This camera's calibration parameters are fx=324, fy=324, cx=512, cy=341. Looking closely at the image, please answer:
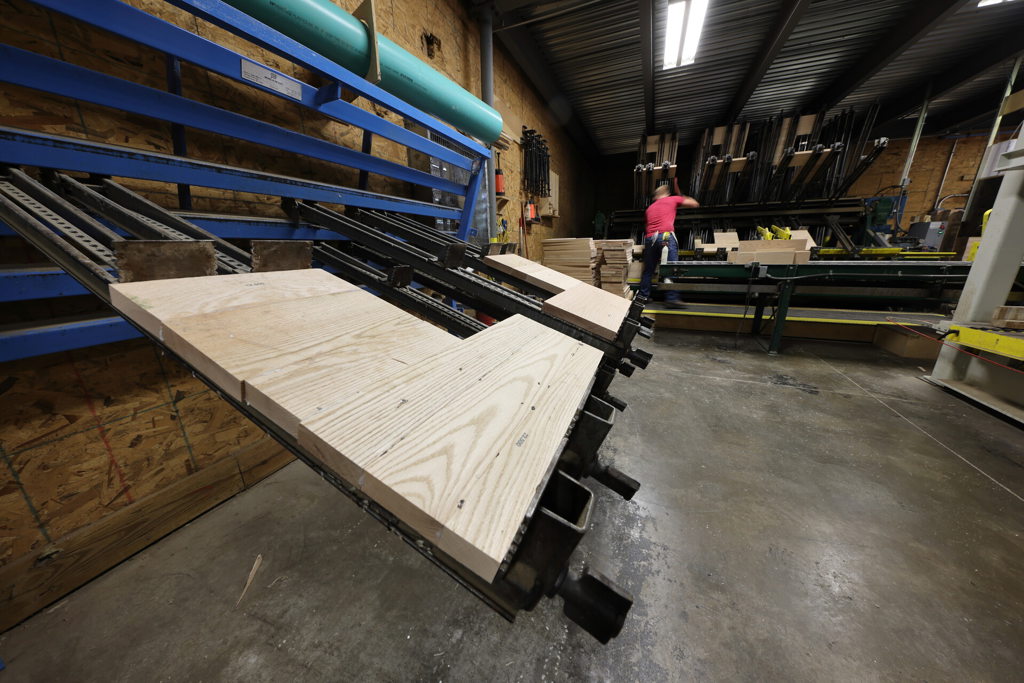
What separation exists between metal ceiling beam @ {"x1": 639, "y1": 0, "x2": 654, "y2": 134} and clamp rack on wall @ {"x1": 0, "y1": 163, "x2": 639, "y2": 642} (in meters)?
4.85

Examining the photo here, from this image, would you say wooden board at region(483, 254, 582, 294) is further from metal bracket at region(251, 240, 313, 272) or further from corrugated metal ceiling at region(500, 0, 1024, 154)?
corrugated metal ceiling at region(500, 0, 1024, 154)

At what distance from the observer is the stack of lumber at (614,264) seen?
4.80 metres

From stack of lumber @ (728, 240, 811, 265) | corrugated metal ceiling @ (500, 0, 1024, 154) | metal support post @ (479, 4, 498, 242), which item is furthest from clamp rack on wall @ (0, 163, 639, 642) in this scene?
corrugated metal ceiling @ (500, 0, 1024, 154)

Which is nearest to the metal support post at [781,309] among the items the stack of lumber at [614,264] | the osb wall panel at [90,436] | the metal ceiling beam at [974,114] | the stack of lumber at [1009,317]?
the stack of lumber at [1009,317]

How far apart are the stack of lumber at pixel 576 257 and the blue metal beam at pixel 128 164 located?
3.75 metres

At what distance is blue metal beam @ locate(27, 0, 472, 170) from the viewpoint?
0.91 metres

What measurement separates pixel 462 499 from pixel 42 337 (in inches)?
60.7

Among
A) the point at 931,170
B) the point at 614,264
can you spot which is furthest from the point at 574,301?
the point at 931,170

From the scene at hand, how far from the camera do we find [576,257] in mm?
4855

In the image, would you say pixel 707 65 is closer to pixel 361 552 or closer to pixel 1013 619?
pixel 1013 619

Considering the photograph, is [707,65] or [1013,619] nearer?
[1013,619]

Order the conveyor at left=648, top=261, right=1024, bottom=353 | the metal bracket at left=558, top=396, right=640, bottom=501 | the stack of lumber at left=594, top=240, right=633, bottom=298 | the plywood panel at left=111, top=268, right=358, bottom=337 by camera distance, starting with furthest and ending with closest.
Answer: the stack of lumber at left=594, top=240, right=633, bottom=298 < the conveyor at left=648, top=261, right=1024, bottom=353 < the metal bracket at left=558, top=396, right=640, bottom=501 < the plywood panel at left=111, top=268, right=358, bottom=337

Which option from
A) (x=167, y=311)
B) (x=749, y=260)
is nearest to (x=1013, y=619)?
(x=167, y=311)

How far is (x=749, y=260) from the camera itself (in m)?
3.74
